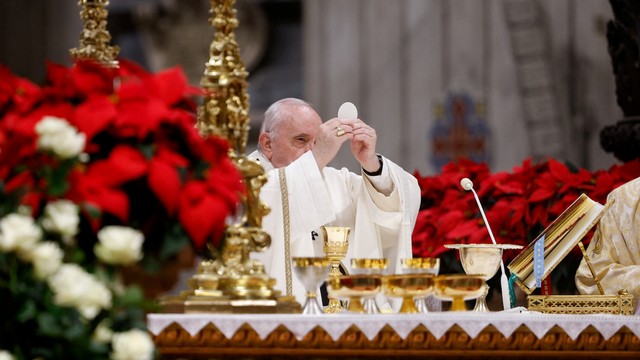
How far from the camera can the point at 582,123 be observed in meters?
8.62

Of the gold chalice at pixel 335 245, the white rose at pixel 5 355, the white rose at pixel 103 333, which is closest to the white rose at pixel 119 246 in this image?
the white rose at pixel 103 333

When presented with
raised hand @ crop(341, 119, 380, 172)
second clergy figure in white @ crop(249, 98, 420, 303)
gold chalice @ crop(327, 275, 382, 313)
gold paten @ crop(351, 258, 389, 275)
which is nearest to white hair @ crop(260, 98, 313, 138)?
second clergy figure in white @ crop(249, 98, 420, 303)

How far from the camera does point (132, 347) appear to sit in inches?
91.0

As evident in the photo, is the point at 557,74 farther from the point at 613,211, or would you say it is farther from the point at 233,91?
the point at 233,91

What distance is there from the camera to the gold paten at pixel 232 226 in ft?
11.0

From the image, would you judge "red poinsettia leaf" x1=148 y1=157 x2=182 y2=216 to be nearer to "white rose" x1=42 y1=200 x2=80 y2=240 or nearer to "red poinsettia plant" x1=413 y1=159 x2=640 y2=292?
"white rose" x1=42 y1=200 x2=80 y2=240

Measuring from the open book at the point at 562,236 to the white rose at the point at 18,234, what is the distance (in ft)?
6.95

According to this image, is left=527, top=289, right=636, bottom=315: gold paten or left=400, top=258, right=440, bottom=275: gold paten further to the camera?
left=527, top=289, right=636, bottom=315: gold paten

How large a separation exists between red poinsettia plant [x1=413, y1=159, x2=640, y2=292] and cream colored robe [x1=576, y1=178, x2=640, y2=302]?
2.63 feet

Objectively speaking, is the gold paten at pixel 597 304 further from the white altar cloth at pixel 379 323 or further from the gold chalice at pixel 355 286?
the gold chalice at pixel 355 286

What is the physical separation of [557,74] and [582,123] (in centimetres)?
35

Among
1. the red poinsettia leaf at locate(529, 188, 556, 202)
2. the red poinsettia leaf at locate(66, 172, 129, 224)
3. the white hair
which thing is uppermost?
the white hair

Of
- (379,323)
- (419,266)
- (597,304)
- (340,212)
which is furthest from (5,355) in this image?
(340,212)

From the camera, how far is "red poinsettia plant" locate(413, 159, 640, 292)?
5.85 m
